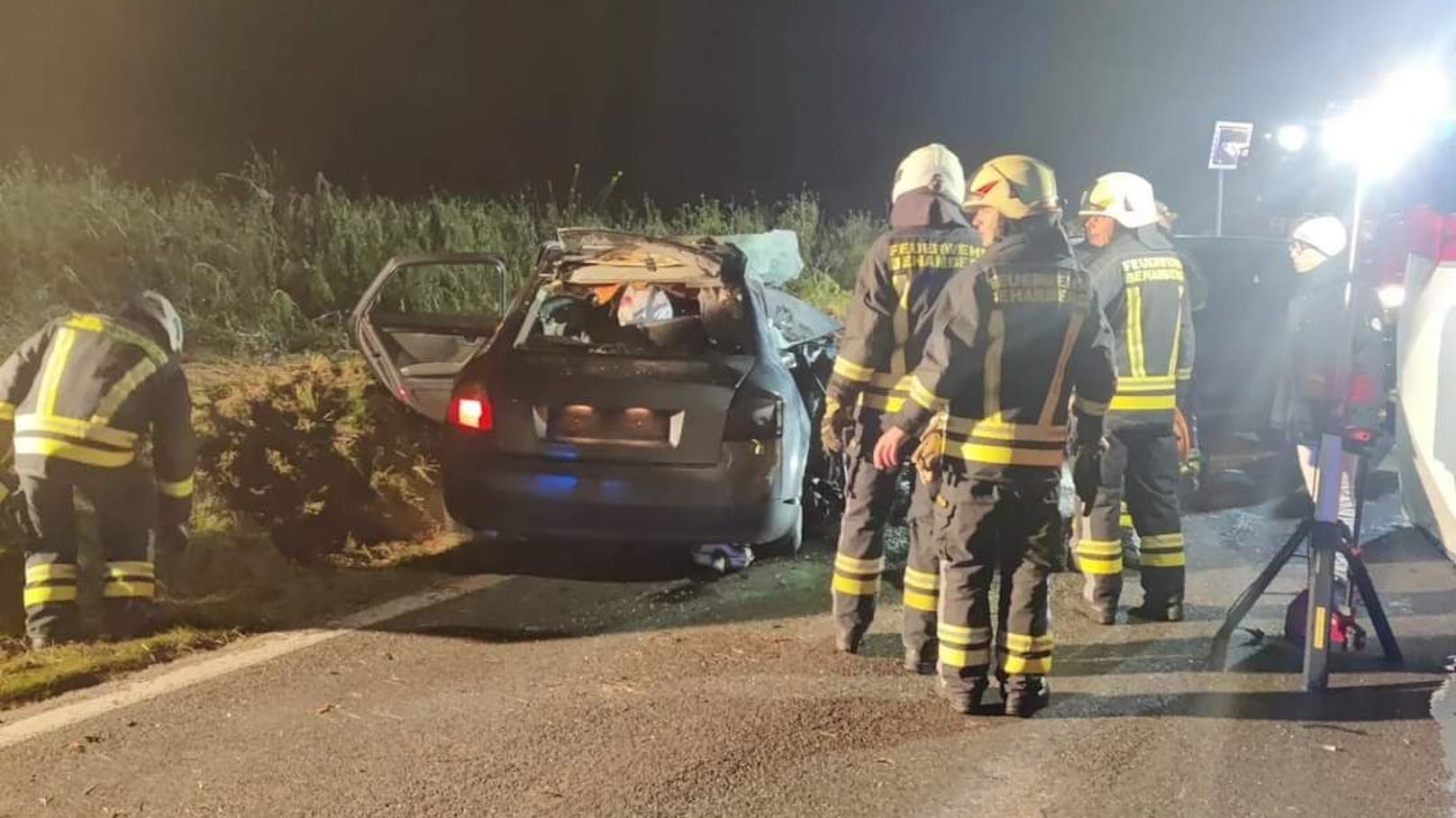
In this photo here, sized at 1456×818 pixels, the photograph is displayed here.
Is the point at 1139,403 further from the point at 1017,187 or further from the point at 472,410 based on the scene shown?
the point at 472,410

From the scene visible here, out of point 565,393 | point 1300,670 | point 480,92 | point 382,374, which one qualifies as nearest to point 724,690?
point 565,393

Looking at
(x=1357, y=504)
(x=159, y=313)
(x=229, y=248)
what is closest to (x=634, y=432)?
(x=159, y=313)

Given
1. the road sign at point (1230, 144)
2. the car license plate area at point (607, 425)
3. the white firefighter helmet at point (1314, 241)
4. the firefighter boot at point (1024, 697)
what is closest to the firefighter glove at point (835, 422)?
the car license plate area at point (607, 425)

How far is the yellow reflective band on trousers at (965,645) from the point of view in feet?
13.4

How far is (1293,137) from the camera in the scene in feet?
43.4

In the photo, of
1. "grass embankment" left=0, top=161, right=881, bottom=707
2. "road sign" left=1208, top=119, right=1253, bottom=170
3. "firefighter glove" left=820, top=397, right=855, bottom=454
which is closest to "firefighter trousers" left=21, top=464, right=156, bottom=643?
"grass embankment" left=0, top=161, right=881, bottom=707

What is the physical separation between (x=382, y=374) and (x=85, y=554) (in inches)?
62.4

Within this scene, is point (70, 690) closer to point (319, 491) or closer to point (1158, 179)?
point (319, 491)

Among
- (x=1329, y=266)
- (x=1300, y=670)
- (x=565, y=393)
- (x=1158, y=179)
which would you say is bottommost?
(x=1300, y=670)

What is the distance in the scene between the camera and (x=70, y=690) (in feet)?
13.6

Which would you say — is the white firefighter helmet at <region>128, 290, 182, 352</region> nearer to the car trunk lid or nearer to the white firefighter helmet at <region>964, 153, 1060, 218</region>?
the car trunk lid

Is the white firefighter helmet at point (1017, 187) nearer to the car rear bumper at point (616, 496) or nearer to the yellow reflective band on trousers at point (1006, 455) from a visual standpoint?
the yellow reflective band on trousers at point (1006, 455)

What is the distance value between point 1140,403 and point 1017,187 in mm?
1446

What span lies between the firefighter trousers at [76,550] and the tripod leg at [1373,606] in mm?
4586
